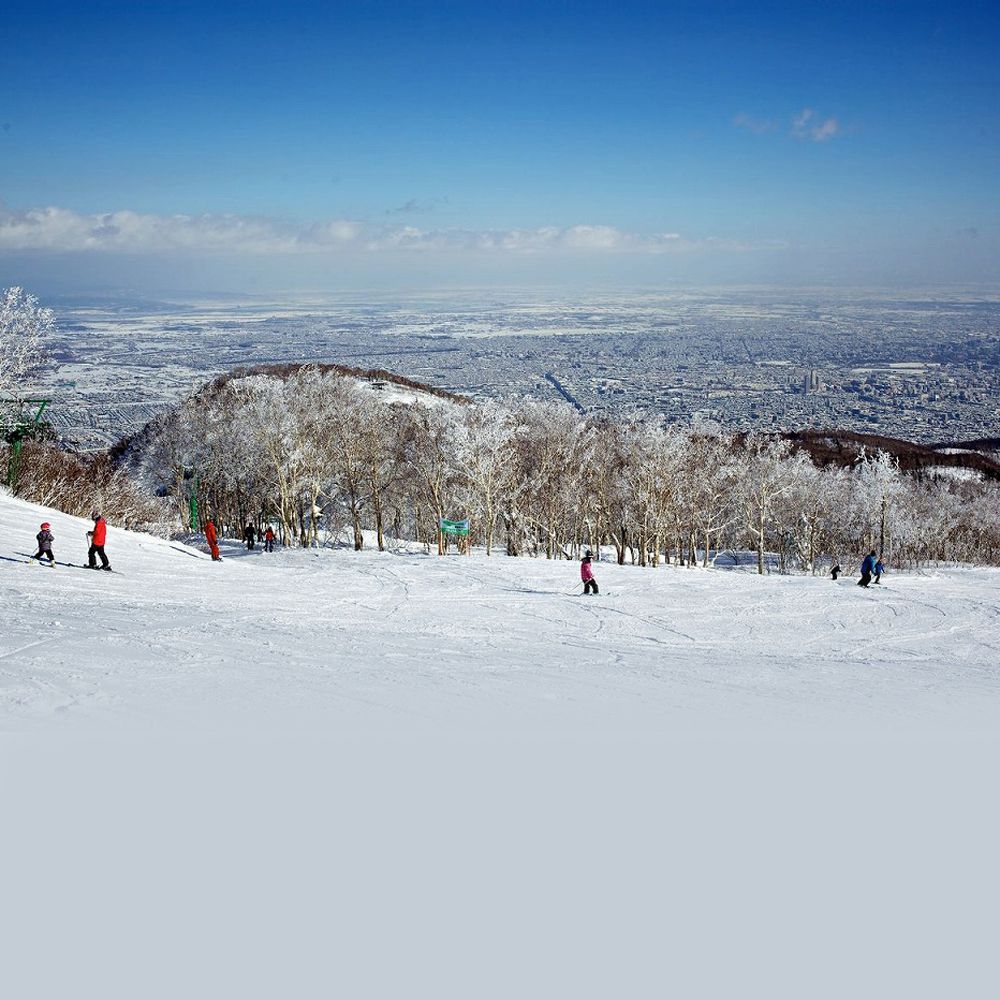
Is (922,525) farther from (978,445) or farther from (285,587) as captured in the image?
(285,587)

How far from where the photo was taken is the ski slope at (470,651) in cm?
1087

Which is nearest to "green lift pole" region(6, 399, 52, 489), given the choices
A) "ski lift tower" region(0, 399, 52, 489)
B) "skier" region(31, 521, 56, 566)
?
"ski lift tower" region(0, 399, 52, 489)

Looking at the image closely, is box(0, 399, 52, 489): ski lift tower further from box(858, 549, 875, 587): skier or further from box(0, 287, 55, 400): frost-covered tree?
box(858, 549, 875, 587): skier

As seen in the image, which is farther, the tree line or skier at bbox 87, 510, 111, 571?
the tree line

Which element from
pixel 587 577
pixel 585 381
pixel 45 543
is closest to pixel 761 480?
pixel 587 577

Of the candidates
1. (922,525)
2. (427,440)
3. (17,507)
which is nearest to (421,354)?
(922,525)

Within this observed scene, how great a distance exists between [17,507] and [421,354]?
161m

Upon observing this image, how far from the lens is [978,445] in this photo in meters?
116

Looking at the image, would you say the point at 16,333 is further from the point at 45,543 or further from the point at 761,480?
the point at 761,480

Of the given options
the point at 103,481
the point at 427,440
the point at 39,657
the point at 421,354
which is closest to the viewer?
the point at 39,657

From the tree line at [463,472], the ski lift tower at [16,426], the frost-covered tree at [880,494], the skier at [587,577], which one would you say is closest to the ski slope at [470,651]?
the skier at [587,577]

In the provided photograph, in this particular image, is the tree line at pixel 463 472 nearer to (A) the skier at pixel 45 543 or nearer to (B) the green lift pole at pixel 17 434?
(B) the green lift pole at pixel 17 434

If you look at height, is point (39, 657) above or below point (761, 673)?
above

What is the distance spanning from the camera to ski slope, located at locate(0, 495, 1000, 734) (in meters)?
10.9
